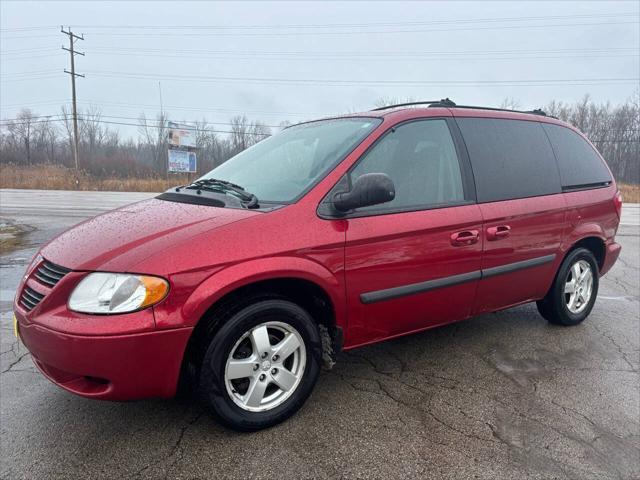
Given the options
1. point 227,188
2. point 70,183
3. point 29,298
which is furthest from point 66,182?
point 29,298

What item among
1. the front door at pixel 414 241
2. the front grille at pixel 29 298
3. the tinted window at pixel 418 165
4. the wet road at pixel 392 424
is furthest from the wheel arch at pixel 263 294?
the front grille at pixel 29 298

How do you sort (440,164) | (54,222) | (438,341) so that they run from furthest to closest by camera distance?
1. (54,222)
2. (438,341)
3. (440,164)

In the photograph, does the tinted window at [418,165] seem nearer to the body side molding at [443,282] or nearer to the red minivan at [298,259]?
the red minivan at [298,259]

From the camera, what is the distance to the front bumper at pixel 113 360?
200cm

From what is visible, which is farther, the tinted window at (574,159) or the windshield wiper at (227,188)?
the tinted window at (574,159)

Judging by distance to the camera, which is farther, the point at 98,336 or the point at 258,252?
the point at 258,252

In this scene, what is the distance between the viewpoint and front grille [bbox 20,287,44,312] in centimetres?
222

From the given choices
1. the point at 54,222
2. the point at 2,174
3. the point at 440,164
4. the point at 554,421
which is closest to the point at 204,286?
the point at 440,164

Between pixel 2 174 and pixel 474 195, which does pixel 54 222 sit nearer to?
Result: pixel 474 195

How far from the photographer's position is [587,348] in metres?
3.69

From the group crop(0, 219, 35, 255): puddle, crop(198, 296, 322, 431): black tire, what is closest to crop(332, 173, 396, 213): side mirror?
crop(198, 296, 322, 431): black tire

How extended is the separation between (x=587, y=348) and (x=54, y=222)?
10.9 meters

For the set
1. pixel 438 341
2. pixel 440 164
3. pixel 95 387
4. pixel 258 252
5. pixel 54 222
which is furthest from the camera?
pixel 54 222

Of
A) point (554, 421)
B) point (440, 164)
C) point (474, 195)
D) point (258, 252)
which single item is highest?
point (440, 164)
